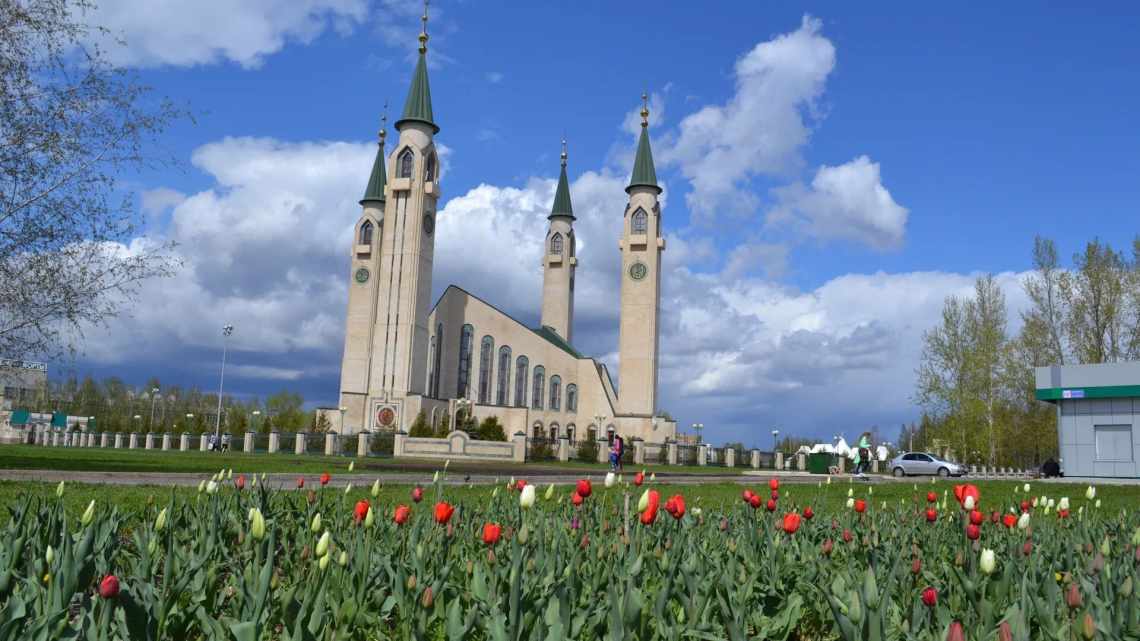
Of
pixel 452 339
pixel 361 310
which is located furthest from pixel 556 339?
pixel 361 310

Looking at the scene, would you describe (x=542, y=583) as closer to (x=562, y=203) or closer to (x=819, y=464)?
(x=819, y=464)

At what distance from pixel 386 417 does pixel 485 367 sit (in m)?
13.1

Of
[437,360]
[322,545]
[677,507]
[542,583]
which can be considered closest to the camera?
[322,545]

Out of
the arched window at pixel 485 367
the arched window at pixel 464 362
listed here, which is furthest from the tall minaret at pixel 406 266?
the arched window at pixel 485 367

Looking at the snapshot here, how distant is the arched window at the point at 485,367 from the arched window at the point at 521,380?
237 cm

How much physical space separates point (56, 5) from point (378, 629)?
16009 millimetres

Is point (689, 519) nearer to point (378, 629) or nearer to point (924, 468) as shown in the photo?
point (378, 629)

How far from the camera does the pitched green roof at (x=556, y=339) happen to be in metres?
75.4

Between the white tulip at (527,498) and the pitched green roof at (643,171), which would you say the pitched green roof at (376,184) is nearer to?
the pitched green roof at (643,171)

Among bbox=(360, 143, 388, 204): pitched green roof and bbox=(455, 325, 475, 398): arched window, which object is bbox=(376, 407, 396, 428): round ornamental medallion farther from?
bbox=(360, 143, 388, 204): pitched green roof

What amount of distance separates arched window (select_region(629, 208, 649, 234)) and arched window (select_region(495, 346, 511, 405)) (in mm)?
15110

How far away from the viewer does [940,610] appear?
10.0 feet

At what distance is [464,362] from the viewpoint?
69250mm

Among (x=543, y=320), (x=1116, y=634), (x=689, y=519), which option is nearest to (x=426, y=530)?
(x=689, y=519)
